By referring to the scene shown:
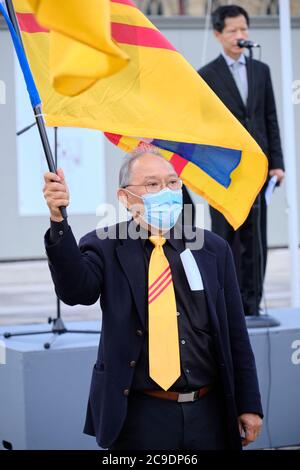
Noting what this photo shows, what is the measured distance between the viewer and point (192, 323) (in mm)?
3525

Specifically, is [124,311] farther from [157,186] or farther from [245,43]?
[245,43]

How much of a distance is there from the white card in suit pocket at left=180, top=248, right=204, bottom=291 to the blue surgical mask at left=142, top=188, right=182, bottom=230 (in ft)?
0.48

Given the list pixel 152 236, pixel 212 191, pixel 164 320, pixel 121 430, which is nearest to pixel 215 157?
pixel 212 191

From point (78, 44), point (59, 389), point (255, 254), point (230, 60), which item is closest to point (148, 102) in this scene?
point (78, 44)

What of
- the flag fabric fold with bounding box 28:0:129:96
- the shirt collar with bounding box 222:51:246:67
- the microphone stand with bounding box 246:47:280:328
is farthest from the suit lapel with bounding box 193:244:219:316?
the shirt collar with bounding box 222:51:246:67

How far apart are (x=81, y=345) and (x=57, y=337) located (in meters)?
0.28

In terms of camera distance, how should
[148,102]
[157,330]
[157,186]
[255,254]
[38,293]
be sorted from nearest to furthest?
[157,330] < [157,186] < [148,102] < [255,254] < [38,293]

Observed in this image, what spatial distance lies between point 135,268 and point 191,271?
0.21 metres

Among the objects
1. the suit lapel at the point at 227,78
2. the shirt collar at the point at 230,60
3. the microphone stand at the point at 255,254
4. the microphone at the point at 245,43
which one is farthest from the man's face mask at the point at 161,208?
the shirt collar at the point at 230,60

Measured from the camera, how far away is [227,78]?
6.51 metres

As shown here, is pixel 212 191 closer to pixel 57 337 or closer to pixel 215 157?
pixel 215 157

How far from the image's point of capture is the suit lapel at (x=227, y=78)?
6.51 metres

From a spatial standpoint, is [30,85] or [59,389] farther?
[59,389]

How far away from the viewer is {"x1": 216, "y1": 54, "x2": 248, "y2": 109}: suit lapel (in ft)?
21.4
